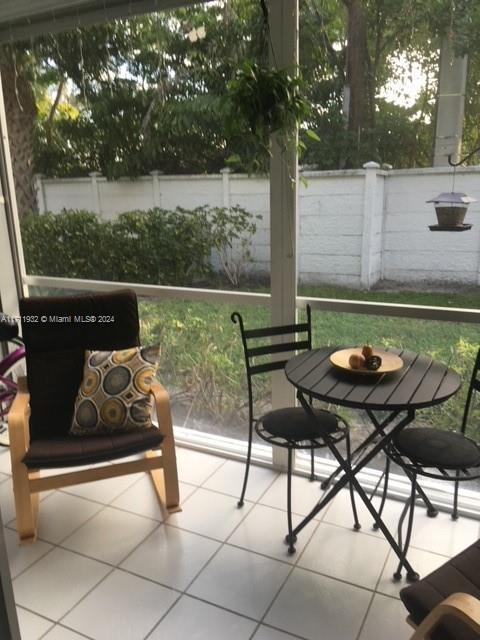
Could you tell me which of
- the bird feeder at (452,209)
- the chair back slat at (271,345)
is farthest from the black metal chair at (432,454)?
the chair back slat at (271,345)

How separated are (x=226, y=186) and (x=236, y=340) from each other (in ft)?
2.89

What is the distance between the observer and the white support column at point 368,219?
2340 millimetres

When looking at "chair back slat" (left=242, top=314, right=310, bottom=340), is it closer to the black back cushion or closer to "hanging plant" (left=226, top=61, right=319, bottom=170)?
the black back cushion

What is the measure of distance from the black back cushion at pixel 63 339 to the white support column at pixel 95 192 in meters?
0.67

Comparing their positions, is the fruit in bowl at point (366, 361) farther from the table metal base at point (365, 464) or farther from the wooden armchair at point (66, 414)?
the wooden armchair at point (66, 414)

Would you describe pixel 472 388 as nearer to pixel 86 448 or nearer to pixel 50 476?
pixel 86 448

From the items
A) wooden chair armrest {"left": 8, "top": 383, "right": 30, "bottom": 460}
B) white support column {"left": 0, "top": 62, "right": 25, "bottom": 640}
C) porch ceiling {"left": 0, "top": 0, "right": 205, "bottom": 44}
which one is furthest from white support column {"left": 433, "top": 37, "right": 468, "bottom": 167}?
white support column {"left": 0, "top": 62, "right": 25, "bottom": 640}

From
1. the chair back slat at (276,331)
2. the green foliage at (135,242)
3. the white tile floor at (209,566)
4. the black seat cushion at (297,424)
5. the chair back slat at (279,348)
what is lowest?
the white tile floor at (209,566)

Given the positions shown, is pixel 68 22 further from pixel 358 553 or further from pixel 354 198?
pixel 358 553

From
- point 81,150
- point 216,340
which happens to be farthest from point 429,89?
point 81,150

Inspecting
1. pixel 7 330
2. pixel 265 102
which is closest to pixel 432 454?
pixel 265 102

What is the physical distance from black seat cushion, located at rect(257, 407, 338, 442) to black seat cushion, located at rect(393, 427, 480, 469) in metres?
0.32

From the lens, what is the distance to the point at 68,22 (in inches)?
109

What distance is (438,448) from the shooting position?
1.92 m
